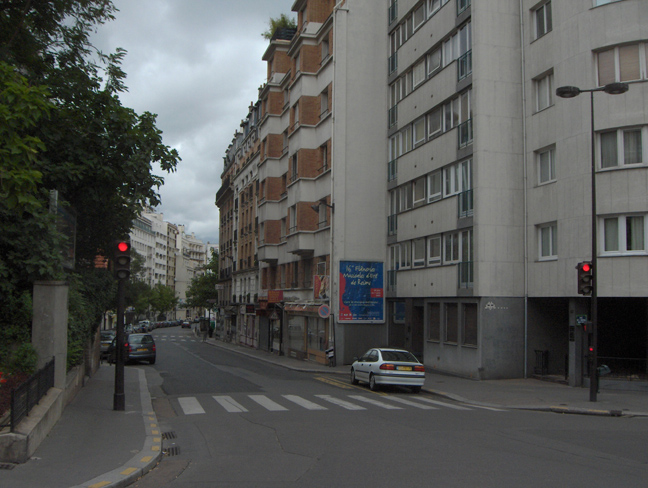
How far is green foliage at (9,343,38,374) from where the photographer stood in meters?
12.5

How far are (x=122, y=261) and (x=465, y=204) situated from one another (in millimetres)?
15407

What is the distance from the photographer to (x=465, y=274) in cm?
2531

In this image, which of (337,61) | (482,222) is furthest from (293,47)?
(482,222)

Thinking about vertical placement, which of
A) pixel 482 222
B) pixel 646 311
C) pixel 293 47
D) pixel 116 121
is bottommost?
pixel 646 311

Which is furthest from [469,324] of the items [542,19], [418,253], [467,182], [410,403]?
[542,19]

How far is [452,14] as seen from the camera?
27250mm

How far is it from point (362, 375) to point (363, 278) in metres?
11.1

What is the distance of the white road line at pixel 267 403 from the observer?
15.6 metres

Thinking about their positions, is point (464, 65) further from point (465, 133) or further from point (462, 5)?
point (465, 133)

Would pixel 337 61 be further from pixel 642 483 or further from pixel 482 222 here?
pixel 642 483

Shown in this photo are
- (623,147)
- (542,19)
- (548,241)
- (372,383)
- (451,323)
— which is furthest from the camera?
(451,323)

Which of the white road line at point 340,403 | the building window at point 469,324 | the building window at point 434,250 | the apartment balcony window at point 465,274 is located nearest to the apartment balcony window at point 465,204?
the apartment balcony window at point 465,274

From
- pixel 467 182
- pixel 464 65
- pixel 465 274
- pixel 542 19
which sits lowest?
pixel 465 274

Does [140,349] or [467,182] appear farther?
[140,349]
